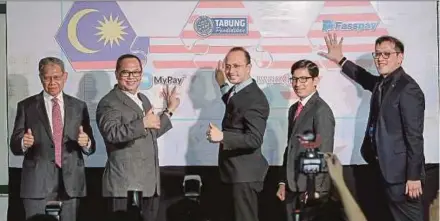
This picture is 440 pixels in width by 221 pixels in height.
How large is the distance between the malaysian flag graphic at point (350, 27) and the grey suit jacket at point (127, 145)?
788 millimetres

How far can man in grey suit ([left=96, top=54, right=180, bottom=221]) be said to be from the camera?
8.31ft

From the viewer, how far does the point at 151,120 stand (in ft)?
8.39

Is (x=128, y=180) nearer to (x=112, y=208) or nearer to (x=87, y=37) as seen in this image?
(x=112, y=208)

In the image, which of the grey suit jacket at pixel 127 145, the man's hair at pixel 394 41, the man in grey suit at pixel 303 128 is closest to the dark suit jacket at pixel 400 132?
the man's hair at pixel 394 41

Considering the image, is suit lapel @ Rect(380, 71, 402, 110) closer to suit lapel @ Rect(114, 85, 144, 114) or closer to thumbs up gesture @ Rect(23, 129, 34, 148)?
suit lapel @ Rect(114, 85, 144, 114)

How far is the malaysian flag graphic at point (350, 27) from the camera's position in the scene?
8.48 ft

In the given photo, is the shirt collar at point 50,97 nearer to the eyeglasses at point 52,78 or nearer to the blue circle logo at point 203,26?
the eyeglasses at point 52,78

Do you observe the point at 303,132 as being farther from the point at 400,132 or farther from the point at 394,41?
the point at 394,41

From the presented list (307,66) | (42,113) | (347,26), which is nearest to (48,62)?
(42,113)

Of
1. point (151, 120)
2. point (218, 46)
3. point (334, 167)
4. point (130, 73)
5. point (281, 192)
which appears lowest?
point (281, 192)

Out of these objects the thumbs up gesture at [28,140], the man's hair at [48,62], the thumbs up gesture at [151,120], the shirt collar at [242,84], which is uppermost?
the man's hair at [48,62]

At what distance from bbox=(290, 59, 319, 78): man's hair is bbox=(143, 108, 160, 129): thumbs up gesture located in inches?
25.5

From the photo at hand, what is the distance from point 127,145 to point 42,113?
43cm

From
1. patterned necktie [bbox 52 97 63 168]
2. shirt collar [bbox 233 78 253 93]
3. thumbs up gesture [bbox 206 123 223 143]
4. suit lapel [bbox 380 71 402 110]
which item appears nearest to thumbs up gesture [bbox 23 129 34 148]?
patterned necktie [bbox 52 97 63 168]
